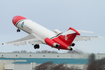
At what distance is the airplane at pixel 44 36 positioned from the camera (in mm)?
72375

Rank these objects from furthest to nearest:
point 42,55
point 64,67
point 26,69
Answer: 1. point 42,55
2. point 26,69
3. point 64,67

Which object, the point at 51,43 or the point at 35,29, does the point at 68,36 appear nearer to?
the point at 51,43

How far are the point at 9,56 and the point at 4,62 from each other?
22.4 m

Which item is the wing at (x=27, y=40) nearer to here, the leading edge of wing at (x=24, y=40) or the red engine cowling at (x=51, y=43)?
the leading edge of wing at (x=24, y=40)

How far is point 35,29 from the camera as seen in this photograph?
8394 centimetres

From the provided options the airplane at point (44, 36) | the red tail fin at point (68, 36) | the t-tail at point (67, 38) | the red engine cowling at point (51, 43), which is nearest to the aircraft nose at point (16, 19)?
the airplane at point (44, 36)

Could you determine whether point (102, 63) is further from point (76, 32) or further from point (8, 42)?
point (8, 42)

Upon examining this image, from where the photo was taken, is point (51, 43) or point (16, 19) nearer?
point (51, 43)

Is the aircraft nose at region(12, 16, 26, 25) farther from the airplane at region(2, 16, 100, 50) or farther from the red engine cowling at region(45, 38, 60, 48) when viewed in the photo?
the red engine cowling at region(45, 38, 60, 48)

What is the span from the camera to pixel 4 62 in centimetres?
9150

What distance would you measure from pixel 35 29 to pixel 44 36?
562 centimetres

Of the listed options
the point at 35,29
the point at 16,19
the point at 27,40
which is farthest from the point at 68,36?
the point at 16,19

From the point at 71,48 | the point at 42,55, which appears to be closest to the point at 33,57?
the point at 42,55

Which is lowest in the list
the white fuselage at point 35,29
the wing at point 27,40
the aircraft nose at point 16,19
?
the wing at point 27,40
